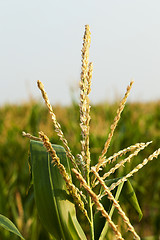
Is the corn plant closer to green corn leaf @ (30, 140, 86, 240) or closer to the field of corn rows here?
green corn leaf @ (30, 140, 86, 240)

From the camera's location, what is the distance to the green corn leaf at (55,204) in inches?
26.0

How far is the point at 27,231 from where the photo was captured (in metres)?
1.96

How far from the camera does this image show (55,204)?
657 mm

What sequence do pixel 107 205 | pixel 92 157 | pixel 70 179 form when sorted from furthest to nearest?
pixel 92 157
pixel 107 205
pixel 70 179

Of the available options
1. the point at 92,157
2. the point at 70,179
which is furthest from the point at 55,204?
the point at 92,157

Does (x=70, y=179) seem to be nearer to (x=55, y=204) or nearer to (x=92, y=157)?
(x=55, y=204)

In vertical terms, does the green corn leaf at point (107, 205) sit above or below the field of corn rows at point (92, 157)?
below

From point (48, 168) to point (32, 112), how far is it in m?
3.06

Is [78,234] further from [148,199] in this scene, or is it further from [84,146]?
[148,199]

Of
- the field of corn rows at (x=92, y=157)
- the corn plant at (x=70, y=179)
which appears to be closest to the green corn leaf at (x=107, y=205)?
the corn plant at (x=70, y=179)

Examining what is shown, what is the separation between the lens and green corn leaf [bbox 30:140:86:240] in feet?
2.16

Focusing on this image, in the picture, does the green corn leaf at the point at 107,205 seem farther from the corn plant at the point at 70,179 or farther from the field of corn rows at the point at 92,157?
the field of corn rows at the point at 92,157

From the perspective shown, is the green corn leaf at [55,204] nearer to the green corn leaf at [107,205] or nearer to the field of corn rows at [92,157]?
the green corn leaf at [107,205]

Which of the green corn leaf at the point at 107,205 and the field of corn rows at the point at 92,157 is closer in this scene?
the green corn leaf at the point at 107,205
